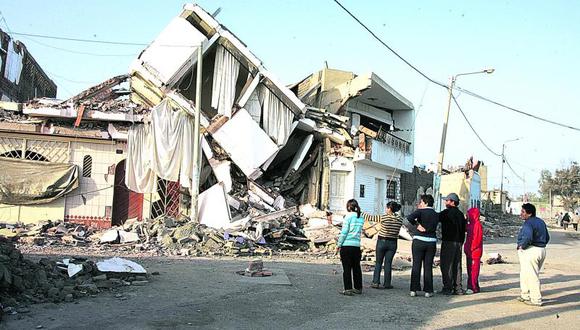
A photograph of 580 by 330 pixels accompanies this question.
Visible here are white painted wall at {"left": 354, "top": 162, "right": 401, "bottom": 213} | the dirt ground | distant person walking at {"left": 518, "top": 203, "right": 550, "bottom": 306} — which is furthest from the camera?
white painted wall at {"left": 354, "top": 162, "right": 401, "bottom": 213}

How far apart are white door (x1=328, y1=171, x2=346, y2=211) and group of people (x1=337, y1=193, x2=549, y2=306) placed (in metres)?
12.6

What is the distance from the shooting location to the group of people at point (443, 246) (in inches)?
337

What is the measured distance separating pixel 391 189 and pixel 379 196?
1.36 metres

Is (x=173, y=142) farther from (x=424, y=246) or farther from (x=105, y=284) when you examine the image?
(x=424, y=246)

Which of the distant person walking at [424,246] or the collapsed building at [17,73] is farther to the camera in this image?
the collapsed building at [17,73]

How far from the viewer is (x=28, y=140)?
18.8m

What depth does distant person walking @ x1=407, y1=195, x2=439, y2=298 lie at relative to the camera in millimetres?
8945

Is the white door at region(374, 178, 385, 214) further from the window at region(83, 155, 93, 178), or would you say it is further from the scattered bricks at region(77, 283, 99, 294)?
the scattered bricks at region(77, 283, 99, 294)

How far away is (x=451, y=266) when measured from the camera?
940 centimetres

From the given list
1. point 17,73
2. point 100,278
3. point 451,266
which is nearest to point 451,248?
point 451,266

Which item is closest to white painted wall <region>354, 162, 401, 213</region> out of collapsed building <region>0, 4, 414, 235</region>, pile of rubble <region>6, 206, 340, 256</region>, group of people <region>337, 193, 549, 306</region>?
collapsed building <region>0, 4, 414, 235</region>

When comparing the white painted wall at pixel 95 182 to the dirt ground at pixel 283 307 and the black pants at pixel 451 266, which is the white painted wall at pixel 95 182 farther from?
the black pants at pixel 451 266

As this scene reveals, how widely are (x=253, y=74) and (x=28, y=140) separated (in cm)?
898

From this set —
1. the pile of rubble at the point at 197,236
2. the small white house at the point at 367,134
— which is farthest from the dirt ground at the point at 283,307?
the small white house at the point at 367,134
